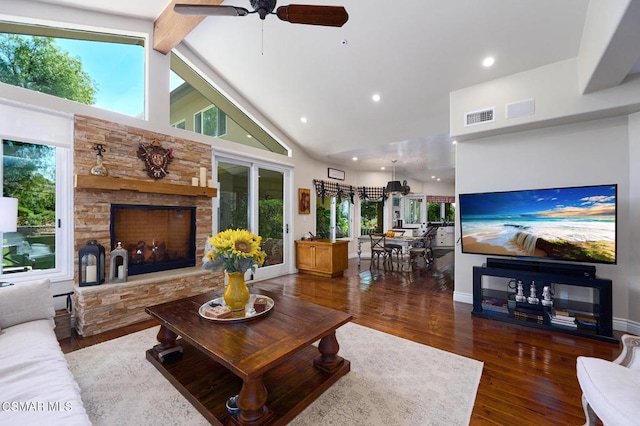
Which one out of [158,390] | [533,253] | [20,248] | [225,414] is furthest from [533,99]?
[20,248]

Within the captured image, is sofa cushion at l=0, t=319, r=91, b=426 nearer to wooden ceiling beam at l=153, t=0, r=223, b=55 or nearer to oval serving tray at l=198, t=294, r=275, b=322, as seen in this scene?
oval serving tray at l=198, t=294, r=275, b=322

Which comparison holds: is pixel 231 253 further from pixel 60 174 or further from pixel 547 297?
pixel 547 297

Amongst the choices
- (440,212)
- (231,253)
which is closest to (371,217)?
(440,212)

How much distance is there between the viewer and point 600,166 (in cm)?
315

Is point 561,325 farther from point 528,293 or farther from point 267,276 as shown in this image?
point 267,276

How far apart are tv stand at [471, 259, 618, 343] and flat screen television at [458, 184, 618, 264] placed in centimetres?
23

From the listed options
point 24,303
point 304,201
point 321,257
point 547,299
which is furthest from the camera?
point 304,201

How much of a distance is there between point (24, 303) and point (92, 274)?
1.08 m

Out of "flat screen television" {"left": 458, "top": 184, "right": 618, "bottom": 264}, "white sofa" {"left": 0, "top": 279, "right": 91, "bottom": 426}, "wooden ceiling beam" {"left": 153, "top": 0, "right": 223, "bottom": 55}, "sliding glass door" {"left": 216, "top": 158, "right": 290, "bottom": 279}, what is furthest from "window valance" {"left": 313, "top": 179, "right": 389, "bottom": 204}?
"white sofa" {"left": 0, "top": 279, "right": 91, "bottom": 426}

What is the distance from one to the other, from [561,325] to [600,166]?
6.37 ft

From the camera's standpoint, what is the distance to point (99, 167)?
3234 millimetres

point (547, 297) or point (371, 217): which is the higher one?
point (371, 217)

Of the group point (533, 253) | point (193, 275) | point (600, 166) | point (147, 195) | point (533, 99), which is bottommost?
point (193, 275)

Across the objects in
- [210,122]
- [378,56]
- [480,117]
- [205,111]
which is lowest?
[480,117]
